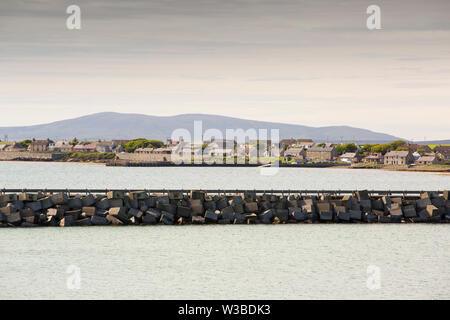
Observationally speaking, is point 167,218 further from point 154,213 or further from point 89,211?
point 89,211

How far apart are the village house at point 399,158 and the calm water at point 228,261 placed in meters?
140

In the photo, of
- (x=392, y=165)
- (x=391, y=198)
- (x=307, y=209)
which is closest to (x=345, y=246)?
(x=307, y=209)

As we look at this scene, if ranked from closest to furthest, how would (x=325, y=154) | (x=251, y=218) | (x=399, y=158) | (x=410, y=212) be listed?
1. (x=251, y=218)
2. (x=410, y=212)
3. (x=399, y=158)
4. (x=325, y=154)

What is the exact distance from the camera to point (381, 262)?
23.9 m

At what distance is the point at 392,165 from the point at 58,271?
506ft

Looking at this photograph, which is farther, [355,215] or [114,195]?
[355,215]

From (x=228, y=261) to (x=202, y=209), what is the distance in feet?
28.8

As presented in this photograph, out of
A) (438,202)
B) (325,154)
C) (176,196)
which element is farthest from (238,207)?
(325,154)

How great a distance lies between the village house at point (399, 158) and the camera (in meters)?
168

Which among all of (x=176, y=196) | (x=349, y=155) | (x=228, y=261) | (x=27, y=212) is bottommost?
(x=228, y=261)

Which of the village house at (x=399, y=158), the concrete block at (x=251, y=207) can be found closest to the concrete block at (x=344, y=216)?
the concrete block at (x=251, y=207)

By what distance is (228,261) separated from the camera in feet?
77.4

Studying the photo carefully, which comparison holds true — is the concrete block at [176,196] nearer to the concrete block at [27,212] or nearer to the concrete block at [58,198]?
the concrete block at [58,198]
